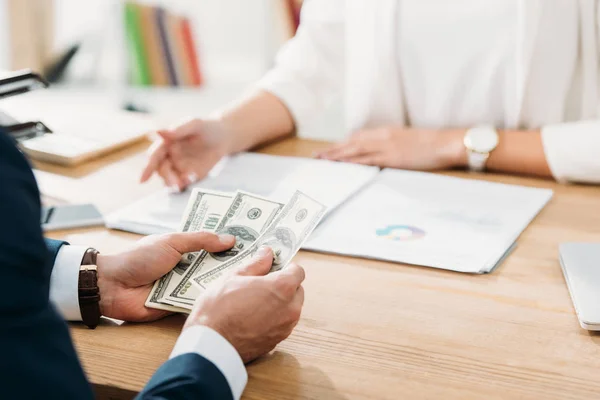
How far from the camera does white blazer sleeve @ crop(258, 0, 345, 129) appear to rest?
1925 millimetres

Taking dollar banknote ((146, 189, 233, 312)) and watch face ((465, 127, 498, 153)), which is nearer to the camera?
dollar banknote ((146, 189, 233, 312))

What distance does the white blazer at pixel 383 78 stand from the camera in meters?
1.59

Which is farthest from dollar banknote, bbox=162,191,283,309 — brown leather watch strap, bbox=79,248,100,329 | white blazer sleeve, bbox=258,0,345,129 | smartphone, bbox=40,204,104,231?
white blazer sleeve, bbox=258,0,345,129

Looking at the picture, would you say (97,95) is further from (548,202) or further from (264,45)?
(548,202)

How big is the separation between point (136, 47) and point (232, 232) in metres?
3.15

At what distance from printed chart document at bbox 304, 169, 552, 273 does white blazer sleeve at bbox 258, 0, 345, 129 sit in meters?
0.42

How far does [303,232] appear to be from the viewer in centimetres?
114

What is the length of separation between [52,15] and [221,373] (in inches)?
153

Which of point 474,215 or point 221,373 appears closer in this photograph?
point 221,373

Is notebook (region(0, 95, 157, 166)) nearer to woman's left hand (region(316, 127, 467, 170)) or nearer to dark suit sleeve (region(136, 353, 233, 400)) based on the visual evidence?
woman's left hand (region(316, 127, 467, 170))

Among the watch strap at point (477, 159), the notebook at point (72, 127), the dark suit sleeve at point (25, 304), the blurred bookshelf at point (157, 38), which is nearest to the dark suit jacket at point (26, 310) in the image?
the dark suit sleeve at point (25, 304)

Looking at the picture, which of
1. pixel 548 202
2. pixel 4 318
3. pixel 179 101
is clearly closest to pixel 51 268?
pixel 4 318

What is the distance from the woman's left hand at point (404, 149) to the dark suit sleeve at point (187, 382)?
863mm

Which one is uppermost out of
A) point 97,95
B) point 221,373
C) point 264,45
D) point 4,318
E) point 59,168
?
point 4,318
